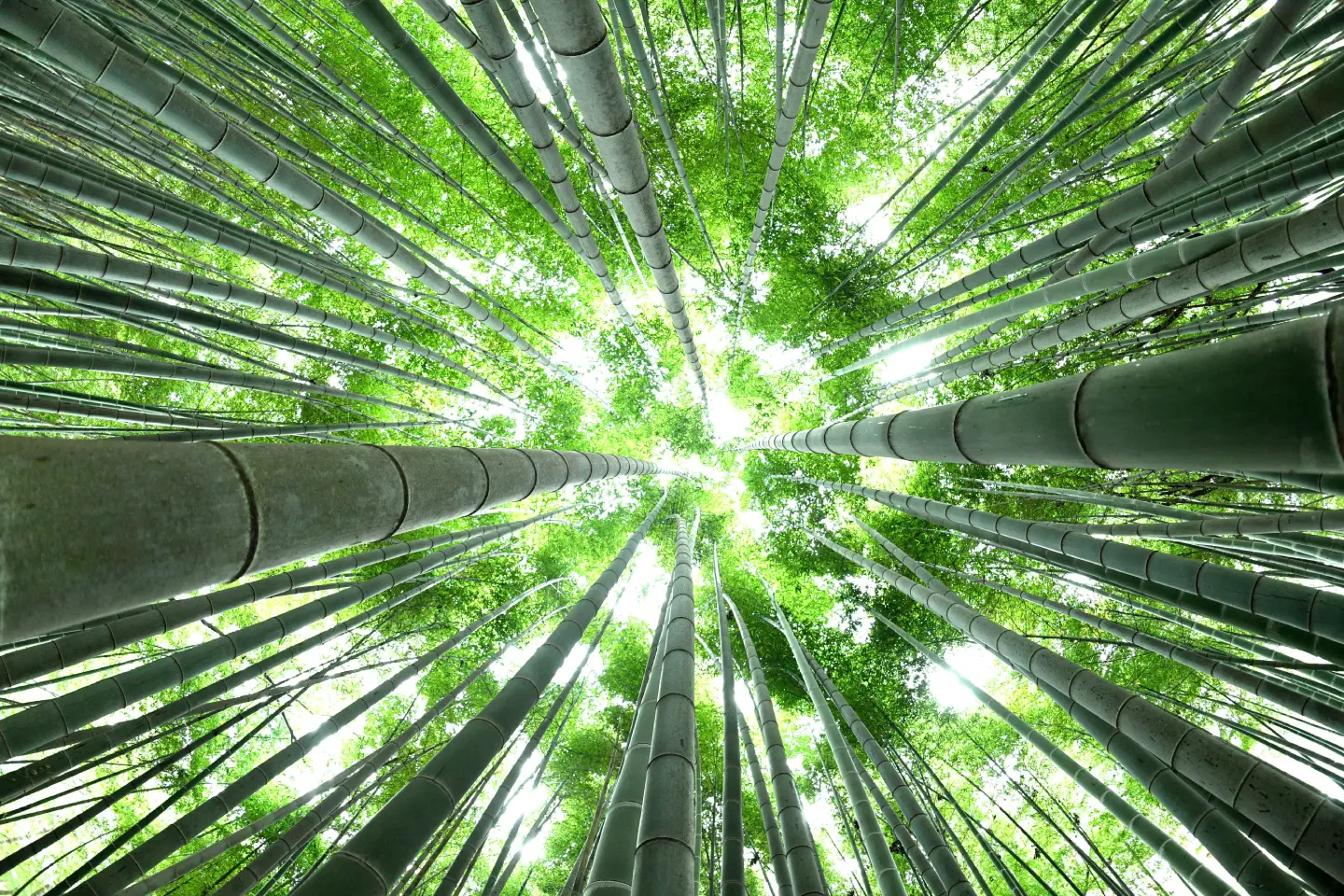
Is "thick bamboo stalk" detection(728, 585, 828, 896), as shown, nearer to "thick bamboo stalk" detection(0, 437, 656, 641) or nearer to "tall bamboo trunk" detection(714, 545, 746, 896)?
"tall bamboo trunk" detection(714, 545, 746, 896)

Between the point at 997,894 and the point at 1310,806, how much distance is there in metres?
6.63

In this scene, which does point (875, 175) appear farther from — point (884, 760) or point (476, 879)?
point (476, 879)

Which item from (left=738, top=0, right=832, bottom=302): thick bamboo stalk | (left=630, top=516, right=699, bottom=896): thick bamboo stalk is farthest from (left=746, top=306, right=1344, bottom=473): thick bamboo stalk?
(left=738, top=0, right=832, bottom=302): thick bamboo stalk

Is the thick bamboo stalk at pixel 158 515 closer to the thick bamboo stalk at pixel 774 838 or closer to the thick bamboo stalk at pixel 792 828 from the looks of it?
the thick bamboo stalk at pixel 792 828

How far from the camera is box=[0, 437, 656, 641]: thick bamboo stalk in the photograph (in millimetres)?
826

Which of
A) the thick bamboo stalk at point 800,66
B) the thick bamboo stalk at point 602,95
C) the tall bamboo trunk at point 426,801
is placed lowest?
the tall bamboo trunk at point 426,801

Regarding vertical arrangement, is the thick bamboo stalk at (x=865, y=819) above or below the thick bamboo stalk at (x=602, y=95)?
below

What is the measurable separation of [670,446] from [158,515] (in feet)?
33.2

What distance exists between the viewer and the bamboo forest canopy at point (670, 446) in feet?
5.59

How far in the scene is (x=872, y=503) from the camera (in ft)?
29.9

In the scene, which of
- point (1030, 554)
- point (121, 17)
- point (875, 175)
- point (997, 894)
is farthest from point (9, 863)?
point (875, 175)

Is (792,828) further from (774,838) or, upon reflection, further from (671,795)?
(671,795)

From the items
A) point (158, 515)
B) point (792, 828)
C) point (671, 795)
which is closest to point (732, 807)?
point (792, 828)

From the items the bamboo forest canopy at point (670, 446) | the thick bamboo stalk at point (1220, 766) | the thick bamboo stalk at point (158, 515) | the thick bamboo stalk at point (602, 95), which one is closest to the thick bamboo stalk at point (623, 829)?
the bamboo forest canopy at point (670, 446)
